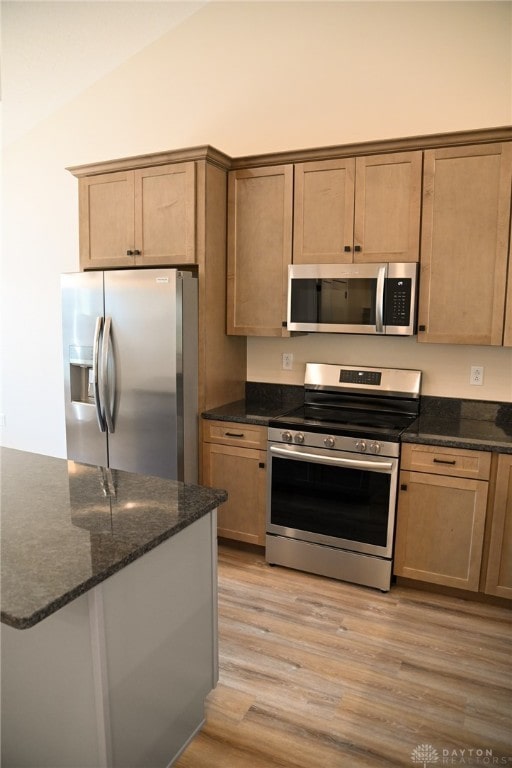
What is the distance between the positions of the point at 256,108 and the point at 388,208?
1291 mm

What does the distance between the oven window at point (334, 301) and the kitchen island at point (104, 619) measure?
157cm

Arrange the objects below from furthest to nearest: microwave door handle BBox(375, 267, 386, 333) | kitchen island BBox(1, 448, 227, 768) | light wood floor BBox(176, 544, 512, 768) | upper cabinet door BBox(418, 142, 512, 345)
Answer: microwave door handle BBox(375, 267, 386, 333)
upper cabinet door BBox(418, 142, 512, 345)
light wood floor BBox(176, 544, 512, 768)
kitchen island BBox(1, 448, 227, 768)

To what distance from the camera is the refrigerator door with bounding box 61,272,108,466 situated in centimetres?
326

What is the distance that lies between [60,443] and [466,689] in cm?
359

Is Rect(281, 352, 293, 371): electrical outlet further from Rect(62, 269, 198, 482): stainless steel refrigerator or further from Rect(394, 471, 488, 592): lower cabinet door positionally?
Rect(394, 471, 488, 592): lower cabinet door

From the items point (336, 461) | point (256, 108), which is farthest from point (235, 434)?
point (256, 108)

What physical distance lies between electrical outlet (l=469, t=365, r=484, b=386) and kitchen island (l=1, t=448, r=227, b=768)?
76.1 inches

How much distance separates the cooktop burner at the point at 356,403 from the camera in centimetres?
291

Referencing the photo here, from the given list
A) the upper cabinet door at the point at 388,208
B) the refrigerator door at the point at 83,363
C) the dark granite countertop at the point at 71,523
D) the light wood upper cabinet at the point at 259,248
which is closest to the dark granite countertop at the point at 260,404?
the light wood upper cabinet at the point at 259,248

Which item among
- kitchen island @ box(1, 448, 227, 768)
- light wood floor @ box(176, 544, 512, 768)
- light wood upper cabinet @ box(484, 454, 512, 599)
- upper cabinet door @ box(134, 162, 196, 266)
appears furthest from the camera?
upper cabinet door @ box(134, 162, 196, 266)

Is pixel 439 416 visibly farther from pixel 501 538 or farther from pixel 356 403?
pixel 501 538

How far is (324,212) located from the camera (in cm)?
309

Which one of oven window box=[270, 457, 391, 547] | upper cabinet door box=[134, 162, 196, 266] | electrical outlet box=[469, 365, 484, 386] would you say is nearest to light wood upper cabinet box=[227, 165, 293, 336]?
upper cabinet door box=[134, 162, 196, 266]

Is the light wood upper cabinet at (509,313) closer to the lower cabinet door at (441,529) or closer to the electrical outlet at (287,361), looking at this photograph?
the lower cabinet door at (441,529)
